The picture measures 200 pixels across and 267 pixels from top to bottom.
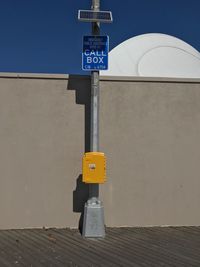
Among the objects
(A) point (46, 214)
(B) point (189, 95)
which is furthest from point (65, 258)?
(B) point (189, 95)

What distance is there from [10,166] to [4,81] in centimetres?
150

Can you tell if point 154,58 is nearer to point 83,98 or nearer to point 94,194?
point 83,98

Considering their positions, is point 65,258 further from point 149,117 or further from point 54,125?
point 149,117

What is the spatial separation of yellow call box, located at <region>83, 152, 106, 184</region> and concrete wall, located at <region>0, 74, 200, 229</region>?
791 mm

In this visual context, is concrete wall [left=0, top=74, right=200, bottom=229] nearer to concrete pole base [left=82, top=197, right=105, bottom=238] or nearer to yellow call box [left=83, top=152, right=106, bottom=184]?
concrete pole base [left=82, top=197, right=105, bottom=238]

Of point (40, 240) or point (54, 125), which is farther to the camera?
point (54, 125)

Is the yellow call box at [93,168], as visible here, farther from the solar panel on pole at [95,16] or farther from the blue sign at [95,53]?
the solar panel on pole at [95,16]

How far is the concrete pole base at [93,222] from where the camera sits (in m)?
7.93

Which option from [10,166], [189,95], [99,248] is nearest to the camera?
[99,248]

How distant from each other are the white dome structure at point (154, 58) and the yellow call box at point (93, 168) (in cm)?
672

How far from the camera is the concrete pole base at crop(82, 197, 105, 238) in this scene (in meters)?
7.93

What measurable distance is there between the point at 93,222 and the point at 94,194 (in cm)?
48

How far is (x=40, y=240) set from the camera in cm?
766

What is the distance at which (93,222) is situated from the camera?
796cm
